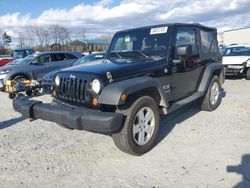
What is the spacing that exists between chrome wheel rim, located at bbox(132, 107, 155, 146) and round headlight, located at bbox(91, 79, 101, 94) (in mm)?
713

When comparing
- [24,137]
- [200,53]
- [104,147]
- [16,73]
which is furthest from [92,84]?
[16,73]

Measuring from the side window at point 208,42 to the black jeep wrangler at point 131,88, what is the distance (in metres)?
0.32

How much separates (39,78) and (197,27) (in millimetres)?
7523

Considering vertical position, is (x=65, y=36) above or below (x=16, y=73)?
above

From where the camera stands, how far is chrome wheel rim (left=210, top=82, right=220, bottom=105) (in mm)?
6781

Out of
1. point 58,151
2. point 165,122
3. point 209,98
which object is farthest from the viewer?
point 209,98

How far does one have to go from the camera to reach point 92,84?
410 cm

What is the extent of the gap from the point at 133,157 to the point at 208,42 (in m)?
3.91

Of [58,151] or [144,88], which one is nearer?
[144,88]

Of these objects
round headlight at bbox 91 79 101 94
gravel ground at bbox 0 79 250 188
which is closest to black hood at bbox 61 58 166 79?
round headlight at bbox 91 79 101 94

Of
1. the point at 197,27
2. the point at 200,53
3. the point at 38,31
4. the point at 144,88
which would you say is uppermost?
the point at 38,31

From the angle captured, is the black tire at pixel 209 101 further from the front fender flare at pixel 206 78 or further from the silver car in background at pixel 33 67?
the silver car in background at pixel 33 67

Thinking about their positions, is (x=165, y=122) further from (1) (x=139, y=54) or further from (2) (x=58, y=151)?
(2) (x=58, y=151)

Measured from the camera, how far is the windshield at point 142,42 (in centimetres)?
529
